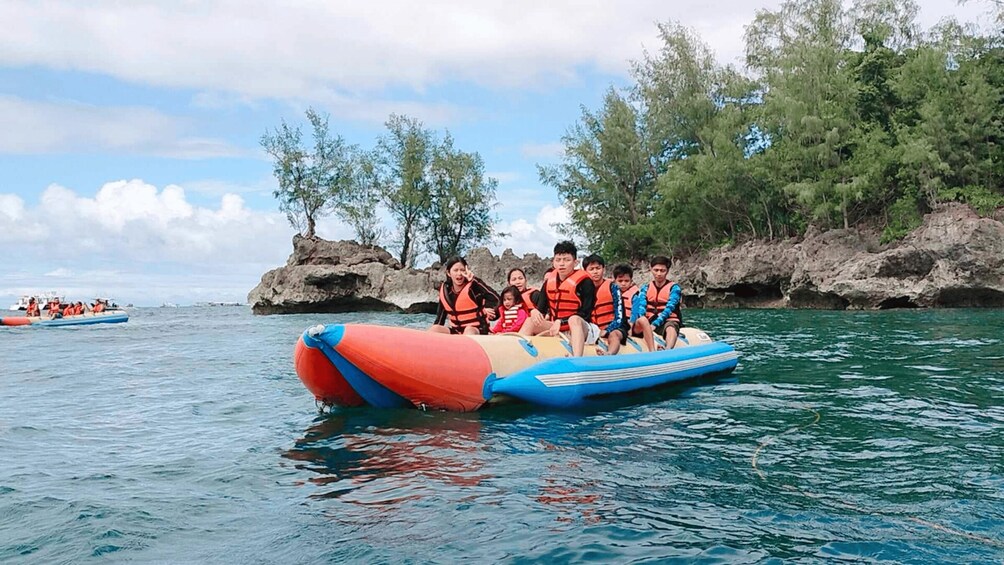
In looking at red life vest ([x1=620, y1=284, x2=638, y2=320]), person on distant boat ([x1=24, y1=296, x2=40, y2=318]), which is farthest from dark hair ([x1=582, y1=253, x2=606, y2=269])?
person on distant boat ([x1=24, y1=296, x2=40, y2=318])

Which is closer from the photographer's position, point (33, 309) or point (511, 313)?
point (511, 313)

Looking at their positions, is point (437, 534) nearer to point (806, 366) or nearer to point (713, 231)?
point (806, 366)

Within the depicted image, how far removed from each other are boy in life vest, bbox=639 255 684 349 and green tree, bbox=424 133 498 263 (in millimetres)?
30959

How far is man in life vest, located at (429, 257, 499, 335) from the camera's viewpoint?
860 centimetres

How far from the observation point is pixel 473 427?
6.65 meters

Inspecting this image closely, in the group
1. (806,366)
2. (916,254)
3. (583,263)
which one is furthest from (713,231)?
(583,263)

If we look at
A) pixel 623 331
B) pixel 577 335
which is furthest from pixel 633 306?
pixel 577 335

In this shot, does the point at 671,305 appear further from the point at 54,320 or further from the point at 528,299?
the point at 54,320

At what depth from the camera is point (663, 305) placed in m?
9.90

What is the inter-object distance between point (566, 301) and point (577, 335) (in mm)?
430

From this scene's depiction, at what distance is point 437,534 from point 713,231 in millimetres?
32250

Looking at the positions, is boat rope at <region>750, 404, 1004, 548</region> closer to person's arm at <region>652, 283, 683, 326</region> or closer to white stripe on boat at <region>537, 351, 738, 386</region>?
white stripe on boat at <region>537, 351, 738, 386</region>

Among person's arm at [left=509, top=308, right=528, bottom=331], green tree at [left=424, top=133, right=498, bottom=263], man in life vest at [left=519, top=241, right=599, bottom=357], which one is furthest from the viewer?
green tree at [left=424, top=133, right=498, bottom=263]

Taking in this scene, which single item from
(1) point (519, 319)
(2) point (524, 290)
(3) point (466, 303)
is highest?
(2) point (524, 290)
